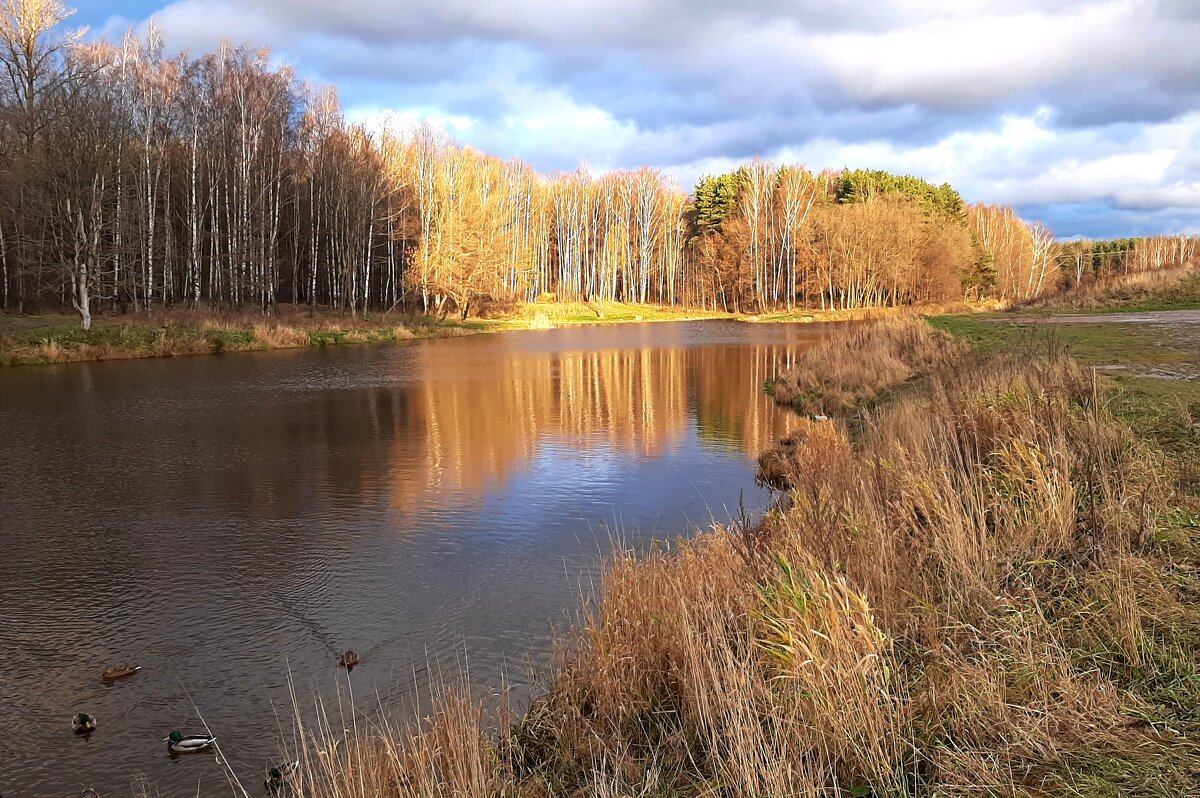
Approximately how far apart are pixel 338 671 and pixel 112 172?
35.1 metres

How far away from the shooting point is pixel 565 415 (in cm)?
1981

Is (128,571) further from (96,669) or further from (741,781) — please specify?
(741,781)

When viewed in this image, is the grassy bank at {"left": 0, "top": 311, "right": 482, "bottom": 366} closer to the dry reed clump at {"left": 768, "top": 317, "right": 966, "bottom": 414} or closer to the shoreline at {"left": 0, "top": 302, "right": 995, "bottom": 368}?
the shoreline at {"left": 0, "top": 302, "right": 995, "bottom": 368}

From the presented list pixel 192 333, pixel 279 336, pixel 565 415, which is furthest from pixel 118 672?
pixel 279 336

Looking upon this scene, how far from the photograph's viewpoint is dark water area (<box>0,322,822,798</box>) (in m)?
6.04

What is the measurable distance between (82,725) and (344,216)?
45749 millimetres

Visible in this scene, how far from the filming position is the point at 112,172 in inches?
1320

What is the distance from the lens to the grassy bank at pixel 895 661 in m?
3.56

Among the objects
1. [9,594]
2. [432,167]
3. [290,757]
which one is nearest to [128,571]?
[9,594]

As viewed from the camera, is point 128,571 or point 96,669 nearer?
point 96,669

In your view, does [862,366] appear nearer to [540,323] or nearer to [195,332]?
[195,332]

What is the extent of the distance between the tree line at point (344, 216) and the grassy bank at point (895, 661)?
33216mm

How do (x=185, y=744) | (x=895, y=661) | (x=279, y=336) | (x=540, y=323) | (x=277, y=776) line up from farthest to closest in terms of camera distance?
Result: 1. (x=540, y=323)
2. (x=279, y=336)
3. (x=185, y=744)
4. (x=277, y=776)
5. (x=895, y=661)

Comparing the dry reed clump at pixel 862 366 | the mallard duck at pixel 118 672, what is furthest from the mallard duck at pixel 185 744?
the dry reed clump at pixel 862 366
